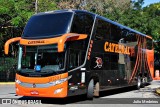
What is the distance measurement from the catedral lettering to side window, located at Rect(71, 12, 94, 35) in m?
1.91

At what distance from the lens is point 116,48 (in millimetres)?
18359

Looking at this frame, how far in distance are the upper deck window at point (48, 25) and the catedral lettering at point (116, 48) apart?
3.54m

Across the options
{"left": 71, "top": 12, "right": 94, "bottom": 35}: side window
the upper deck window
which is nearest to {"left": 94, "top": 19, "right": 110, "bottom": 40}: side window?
{"left": 71, "top": 12, "right": 94, "bottom": 35}: side window

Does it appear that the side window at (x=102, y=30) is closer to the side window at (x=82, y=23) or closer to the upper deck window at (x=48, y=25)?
the side window at (x=82, y=23)

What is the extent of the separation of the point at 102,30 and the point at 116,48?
2.23 metres

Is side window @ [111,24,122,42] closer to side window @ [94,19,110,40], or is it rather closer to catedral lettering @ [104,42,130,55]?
catedral lettering @ [104,42,130,55]

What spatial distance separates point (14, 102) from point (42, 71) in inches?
73.4

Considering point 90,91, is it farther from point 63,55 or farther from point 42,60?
point 42,60

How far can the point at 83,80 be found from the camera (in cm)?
1452

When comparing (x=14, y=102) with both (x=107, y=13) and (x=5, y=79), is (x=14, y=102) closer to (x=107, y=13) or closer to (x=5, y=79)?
(x=5, y=79)

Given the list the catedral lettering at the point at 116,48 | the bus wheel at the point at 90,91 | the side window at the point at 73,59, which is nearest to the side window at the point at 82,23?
the side window at the point at 73,59

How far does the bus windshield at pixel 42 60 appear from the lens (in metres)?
13.3

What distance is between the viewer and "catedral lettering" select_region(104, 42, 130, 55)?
1700 centimetres

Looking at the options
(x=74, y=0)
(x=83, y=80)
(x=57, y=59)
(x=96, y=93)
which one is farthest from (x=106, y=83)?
(x=74, y=0)
